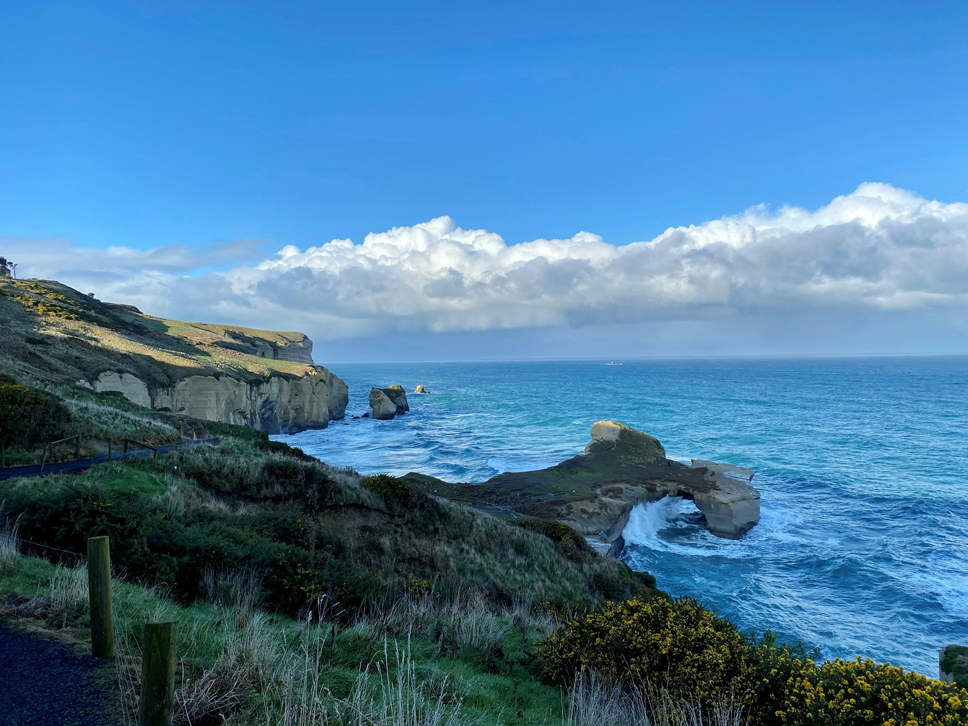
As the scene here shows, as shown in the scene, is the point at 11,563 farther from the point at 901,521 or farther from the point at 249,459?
the point at 901,521

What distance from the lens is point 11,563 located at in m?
6.38

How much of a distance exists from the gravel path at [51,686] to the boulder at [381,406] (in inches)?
2841

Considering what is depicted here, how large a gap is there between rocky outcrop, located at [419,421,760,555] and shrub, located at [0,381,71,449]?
19.7 metres

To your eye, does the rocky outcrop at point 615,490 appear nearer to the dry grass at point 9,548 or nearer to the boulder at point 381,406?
the dry grass at point 9,548

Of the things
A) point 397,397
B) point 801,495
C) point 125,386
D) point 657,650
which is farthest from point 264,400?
point 657,650

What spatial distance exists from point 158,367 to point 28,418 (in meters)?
27.6

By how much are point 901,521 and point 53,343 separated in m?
56.8

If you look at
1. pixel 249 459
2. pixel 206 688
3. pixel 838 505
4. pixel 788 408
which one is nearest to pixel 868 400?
pixel 788 408

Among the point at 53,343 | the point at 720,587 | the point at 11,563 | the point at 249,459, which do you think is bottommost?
the point at 720,587

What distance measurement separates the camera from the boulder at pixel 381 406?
75938 millimetres

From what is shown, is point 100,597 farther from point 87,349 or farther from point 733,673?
point 87,349

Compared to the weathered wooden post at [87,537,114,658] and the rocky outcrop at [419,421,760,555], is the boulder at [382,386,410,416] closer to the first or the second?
the rocky outcrop at [419,421,760,555]

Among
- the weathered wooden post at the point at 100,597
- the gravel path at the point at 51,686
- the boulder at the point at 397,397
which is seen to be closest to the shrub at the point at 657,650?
the gravel path at the point at 51,686

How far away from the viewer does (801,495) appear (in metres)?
37.1
